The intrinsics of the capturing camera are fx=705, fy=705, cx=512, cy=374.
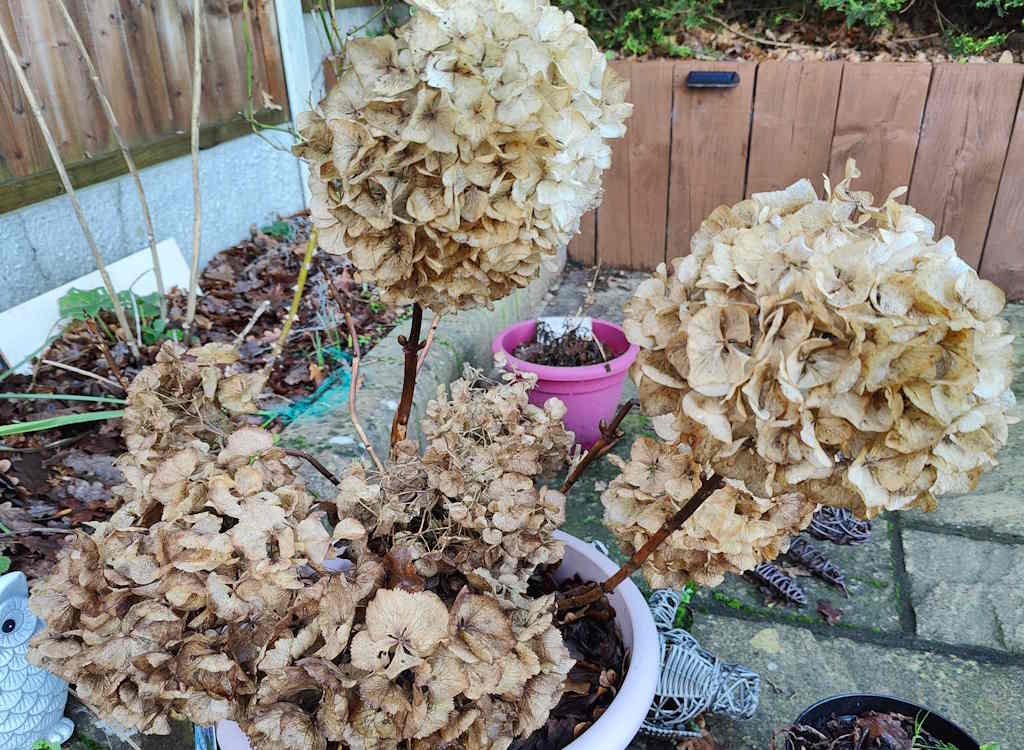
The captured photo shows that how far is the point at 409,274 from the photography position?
84 centimetres

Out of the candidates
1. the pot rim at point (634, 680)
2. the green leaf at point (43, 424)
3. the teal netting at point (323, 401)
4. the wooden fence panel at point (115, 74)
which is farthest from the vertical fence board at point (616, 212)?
the pot rim at point (634, 680)

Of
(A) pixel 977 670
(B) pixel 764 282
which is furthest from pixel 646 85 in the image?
(B) pixel 764 282

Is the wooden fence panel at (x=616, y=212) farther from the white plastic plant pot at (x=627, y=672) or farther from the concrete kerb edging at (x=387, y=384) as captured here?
the white plastic plant pot at (x=627, y=672)

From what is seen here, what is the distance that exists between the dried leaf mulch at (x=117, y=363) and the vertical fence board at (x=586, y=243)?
119 centimetres

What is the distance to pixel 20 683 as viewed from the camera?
1.03 meters

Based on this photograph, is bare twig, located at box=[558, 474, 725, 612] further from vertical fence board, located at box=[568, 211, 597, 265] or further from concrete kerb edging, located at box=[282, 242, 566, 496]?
vertical fence board, located at box=[568, 211, 597, 265]

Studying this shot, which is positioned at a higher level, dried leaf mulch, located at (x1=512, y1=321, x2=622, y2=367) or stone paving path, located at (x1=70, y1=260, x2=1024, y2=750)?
dried leaf mulch, located at (x1=512, y1=321, x2=622, y2=367)

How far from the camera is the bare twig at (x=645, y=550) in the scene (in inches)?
29.8

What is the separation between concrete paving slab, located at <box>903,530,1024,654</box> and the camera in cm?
154

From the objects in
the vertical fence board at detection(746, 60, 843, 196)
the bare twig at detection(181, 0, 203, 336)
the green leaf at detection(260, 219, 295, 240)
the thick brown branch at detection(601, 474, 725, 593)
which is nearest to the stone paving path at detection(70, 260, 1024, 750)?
the thick brown branch at detection(601, 474, 725, 593)

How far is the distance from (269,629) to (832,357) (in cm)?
60

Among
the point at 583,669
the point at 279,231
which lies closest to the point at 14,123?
the point at 279,231

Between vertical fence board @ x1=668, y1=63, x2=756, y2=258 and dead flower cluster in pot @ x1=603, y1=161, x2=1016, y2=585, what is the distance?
8.20 feet

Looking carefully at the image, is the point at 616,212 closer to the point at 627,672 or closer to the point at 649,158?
the point at 649,158
